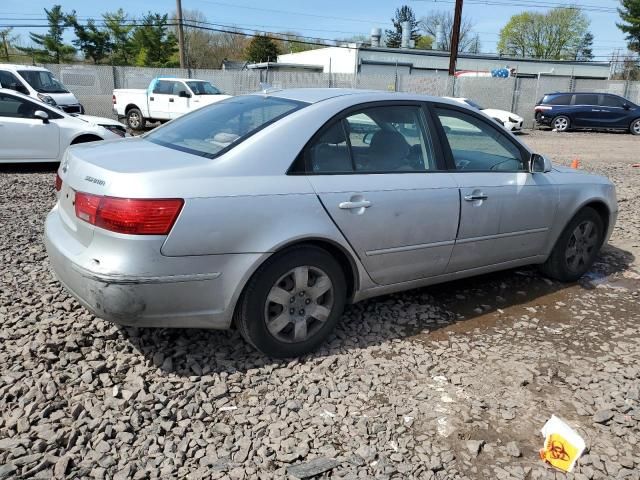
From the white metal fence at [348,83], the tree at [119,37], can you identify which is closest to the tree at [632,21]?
the white metal fence at [348,83]

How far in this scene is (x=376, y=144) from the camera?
3.62 meters

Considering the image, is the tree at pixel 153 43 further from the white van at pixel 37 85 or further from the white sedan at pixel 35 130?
the white sedan at pixel 35 130

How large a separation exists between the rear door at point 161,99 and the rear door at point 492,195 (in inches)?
581

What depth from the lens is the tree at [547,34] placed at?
72.9 metres

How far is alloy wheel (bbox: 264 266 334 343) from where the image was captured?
3180 millimetres

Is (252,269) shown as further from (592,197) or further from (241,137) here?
(592,197)

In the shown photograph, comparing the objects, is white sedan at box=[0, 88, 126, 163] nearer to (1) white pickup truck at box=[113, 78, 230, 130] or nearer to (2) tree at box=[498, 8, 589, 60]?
(1) white pickup truck at box=[113, 78, 230, 130]

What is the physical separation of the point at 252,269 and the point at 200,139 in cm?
97

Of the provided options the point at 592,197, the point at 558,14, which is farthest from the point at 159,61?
the point at 592,197

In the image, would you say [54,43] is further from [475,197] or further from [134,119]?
[475,197]

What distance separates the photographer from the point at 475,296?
454cm

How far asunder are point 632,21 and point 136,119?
53.7m

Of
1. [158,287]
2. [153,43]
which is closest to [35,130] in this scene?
[158,287]

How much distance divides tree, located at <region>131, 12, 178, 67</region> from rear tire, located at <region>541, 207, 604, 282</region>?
56.9 metres
